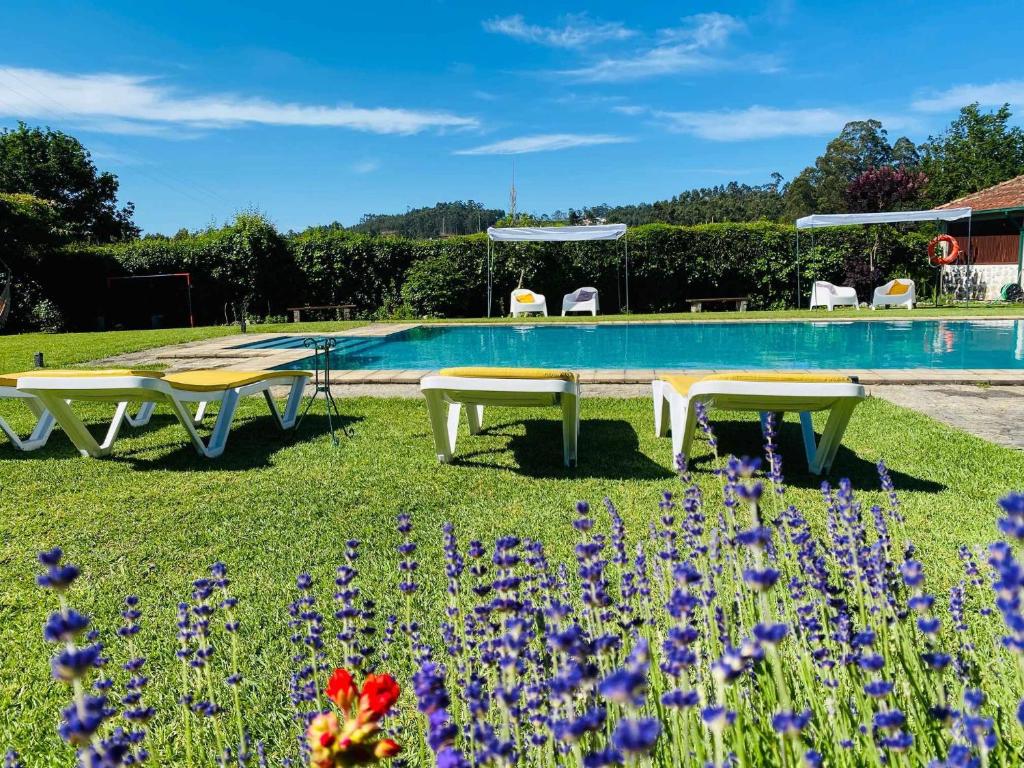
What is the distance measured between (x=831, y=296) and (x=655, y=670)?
1837 cm

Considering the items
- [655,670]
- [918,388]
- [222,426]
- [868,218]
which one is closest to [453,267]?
[868,218]

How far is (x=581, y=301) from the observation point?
19312 mm

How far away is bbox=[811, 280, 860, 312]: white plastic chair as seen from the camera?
58.6ft

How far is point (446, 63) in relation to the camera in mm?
36812

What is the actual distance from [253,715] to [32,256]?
2123 cm

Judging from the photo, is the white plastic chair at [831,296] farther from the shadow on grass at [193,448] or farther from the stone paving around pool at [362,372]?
the shadow on grass at [193,448]

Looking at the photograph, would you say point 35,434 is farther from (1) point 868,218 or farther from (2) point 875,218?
(2) point 875,218

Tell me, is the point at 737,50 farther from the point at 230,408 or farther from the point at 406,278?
the point at 230,408

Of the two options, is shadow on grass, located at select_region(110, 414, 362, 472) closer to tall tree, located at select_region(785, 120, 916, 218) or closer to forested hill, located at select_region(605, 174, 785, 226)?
forested hill, located at select_region(605, 174, 785, 226)

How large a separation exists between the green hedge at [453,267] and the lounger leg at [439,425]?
14.9 m

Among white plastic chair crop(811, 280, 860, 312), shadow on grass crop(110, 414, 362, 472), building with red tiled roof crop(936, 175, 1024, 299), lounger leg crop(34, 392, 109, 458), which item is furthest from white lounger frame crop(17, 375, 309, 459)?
building with red tiled roof crop(936, 175, 1024, 299)

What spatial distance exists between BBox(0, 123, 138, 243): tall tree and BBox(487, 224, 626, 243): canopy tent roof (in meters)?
26.7

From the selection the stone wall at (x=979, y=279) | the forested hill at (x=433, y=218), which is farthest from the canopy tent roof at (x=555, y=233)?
the forested hill at (x=433, y=218)

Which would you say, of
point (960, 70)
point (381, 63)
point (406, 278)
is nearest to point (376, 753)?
point (406, 278)
